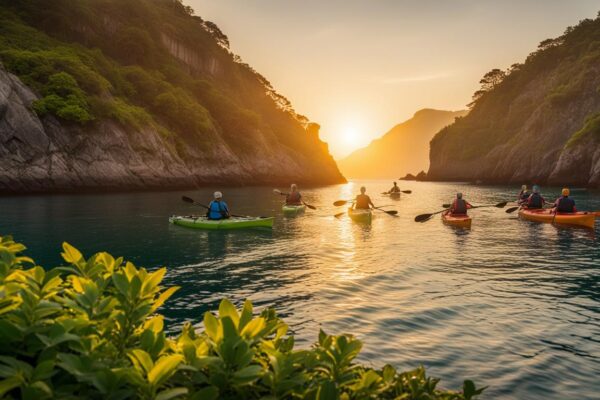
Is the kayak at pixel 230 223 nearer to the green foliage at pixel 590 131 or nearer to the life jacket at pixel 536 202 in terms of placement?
the life jacket at pixel 536 202

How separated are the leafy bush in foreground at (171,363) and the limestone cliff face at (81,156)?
3991cm

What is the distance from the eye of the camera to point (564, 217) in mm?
21469

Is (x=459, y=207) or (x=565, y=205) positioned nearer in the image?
(x=565, y=205)

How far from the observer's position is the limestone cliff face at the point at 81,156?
117 feet

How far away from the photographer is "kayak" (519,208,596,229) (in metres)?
20.6

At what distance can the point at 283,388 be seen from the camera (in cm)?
211

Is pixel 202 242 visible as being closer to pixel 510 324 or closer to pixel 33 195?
pixel 510 324

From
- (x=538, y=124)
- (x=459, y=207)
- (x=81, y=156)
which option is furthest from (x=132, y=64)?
(x=538, y=124)

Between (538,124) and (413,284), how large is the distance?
8342 centimetres

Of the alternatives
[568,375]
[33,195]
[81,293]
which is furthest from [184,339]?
[33,195]

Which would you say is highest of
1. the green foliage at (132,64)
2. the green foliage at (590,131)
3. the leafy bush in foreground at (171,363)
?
the green foliage at (132,64)

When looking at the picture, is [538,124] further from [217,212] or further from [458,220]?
[217,212]

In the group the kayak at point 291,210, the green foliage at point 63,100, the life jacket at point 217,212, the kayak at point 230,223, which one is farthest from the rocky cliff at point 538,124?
the green foliage at point 63,100

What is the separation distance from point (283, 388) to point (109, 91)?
55700mm
